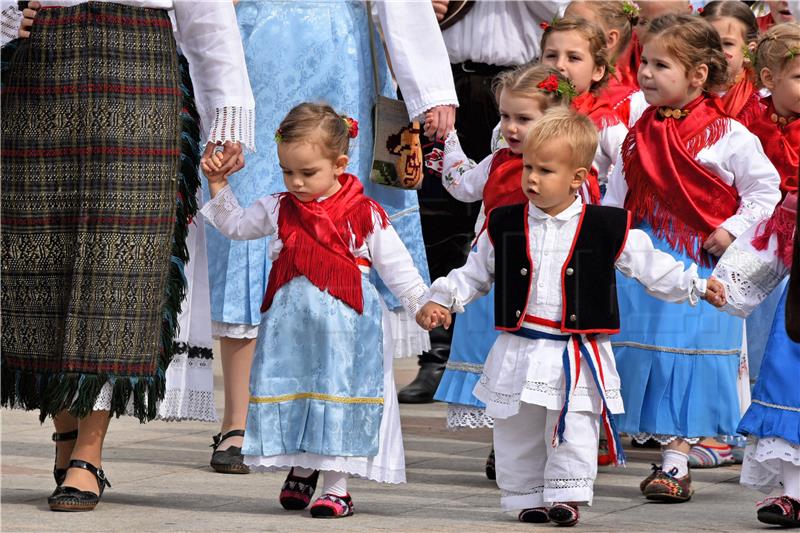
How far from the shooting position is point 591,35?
634 centimetres

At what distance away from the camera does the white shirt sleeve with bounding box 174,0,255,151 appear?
5512 mm

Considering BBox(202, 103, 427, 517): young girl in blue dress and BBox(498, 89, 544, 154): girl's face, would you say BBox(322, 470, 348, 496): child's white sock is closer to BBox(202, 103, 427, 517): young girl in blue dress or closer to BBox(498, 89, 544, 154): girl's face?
BBox(202, 103, 427, 517): young girl in blue dress

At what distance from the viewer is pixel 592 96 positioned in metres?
6.43

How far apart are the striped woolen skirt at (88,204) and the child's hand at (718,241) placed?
6.03 ft


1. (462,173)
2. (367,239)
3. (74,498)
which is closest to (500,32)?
(462,173)

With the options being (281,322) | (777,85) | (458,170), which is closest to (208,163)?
(281,322)

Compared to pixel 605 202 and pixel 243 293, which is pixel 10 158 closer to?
pixel 243 293

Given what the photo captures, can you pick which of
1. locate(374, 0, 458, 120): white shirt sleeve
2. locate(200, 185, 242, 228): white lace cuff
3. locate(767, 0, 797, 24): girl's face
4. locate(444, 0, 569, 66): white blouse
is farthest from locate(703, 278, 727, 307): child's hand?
locate(767, 0, 797, 24): girl's face

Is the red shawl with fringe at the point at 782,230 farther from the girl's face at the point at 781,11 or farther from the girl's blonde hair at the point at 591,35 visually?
the girl's face at the point at 781,11

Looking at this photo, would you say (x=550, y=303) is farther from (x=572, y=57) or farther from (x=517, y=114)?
(x=572, y=57)

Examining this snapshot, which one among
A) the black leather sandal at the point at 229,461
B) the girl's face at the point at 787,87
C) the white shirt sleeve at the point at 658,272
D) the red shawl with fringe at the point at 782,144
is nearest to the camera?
the white shirt sleeve at the point at 658,272

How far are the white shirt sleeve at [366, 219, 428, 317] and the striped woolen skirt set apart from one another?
0.67 meters

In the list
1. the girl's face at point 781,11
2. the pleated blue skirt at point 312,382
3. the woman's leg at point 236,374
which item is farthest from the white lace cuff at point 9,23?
the girl's face at point 781,11

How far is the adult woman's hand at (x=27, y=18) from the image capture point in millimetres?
5355
